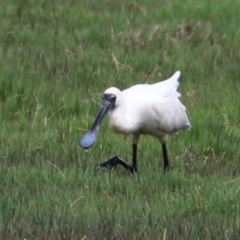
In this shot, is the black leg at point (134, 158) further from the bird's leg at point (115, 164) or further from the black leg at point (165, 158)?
the black leg at point (165, 158)

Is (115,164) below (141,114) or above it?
below

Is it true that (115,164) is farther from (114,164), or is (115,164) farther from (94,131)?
(94,131)

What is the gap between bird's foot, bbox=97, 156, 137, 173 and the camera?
739cm

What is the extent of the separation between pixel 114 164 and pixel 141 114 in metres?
0.43

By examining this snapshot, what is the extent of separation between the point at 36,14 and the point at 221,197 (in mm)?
5501

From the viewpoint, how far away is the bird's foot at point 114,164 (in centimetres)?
739

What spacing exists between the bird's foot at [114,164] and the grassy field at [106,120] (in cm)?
6

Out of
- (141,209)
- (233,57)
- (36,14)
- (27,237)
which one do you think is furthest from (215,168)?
(36,14)

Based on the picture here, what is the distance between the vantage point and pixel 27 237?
5750 mm

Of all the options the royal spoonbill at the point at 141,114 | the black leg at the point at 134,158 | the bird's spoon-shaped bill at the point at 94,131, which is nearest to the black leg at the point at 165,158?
the royal spoonbill at the point at 141,114

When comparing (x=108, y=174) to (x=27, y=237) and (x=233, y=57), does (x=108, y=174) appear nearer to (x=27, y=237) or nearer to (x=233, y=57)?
(x=27, y=237)

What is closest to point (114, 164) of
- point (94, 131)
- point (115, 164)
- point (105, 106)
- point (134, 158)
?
point (115, 164)

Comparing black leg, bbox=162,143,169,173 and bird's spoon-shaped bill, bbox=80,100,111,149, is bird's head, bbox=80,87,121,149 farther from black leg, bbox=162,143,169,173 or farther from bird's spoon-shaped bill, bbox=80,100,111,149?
black leg, bbox=162,143,169,173

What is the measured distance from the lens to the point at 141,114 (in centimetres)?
724
